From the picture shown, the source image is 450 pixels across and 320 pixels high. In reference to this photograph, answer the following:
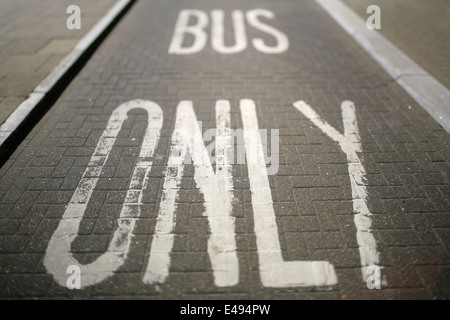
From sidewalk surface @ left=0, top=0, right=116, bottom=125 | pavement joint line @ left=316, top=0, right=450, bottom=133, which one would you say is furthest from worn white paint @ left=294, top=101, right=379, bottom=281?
sidewalk surface @ left=0, top=0, right=116, bottom=125

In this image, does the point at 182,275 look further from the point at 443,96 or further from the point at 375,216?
the point at 443,96

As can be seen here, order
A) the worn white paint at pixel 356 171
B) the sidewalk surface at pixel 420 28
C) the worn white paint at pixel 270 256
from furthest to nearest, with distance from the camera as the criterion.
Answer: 1. the sidewalk surface at pixel 420 28
2. the worn white paint at pixel 356 171
3. the worn white paint at pixel 270 256

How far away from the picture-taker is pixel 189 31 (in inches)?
265

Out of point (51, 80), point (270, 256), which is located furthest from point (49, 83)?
point (270, 256)

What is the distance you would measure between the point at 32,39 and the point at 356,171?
23.1ft

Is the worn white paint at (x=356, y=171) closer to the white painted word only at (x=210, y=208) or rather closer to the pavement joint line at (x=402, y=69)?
the white painted word only at (x=210, y=208)

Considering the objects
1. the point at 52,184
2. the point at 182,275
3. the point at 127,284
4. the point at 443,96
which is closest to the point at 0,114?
the point at 52,184

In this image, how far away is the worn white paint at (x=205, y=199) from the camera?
247 centimetres

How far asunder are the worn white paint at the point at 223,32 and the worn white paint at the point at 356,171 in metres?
2.49

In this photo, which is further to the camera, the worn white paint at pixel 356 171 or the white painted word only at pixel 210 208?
the worn white paint at pixel 356 171

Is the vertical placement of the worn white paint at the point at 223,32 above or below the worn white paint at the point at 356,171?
above

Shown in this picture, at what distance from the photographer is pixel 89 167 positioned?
3359mm

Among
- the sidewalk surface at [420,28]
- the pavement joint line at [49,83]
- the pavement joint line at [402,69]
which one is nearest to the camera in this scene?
the pavement joint line at [49,83]

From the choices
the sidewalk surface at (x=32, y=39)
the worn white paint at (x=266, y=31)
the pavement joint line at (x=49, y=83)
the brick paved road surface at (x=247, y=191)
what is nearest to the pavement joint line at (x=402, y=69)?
the brick paved road surface at (x=247, y=191)
